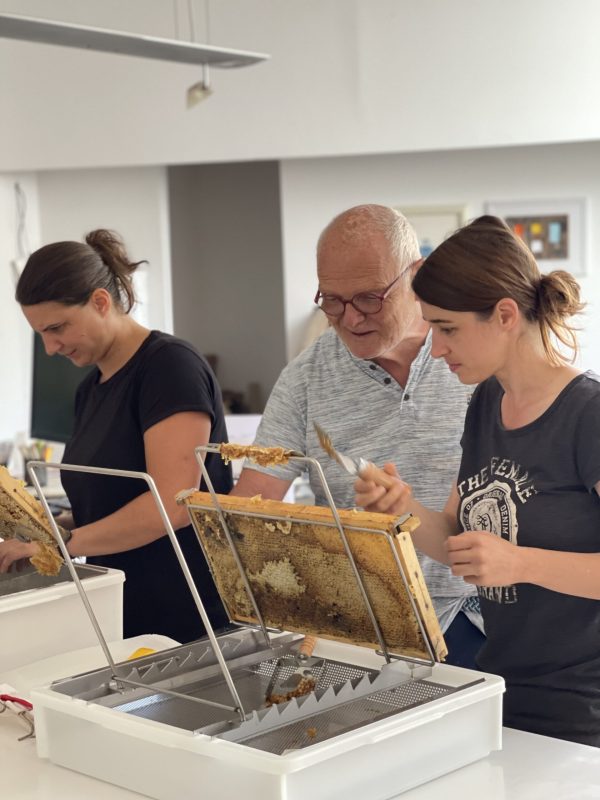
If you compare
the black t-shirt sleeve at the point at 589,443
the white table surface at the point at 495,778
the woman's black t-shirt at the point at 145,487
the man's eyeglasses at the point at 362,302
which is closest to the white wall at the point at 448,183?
the woman's black t-shirt at the point at 145,487

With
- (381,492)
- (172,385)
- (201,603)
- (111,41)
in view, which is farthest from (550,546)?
(111,41)

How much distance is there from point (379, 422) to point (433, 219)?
3704mm

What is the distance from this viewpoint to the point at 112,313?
2.15m

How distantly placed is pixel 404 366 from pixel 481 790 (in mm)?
904

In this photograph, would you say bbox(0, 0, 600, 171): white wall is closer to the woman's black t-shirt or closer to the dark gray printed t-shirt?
the woman's black t-shirt

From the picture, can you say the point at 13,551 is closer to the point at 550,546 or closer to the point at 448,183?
the point at 550,546

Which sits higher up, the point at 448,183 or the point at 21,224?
the point at 448,183

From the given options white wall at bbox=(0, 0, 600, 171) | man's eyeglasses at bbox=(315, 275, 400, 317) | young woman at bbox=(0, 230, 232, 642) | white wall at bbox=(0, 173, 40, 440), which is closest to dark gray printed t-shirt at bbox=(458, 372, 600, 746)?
man's eyeglasses at bbox=(315, 275, 400, 317)

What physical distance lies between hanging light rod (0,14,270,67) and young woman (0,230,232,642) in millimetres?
1127

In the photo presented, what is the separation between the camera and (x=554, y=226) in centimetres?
548

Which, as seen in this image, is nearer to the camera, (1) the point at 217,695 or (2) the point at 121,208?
(1) the point at 217,695

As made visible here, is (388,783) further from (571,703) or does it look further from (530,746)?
(571,703)

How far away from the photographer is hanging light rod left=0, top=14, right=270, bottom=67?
3.00 m

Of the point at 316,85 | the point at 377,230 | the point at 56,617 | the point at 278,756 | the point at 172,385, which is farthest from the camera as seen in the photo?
the point at 316,85
